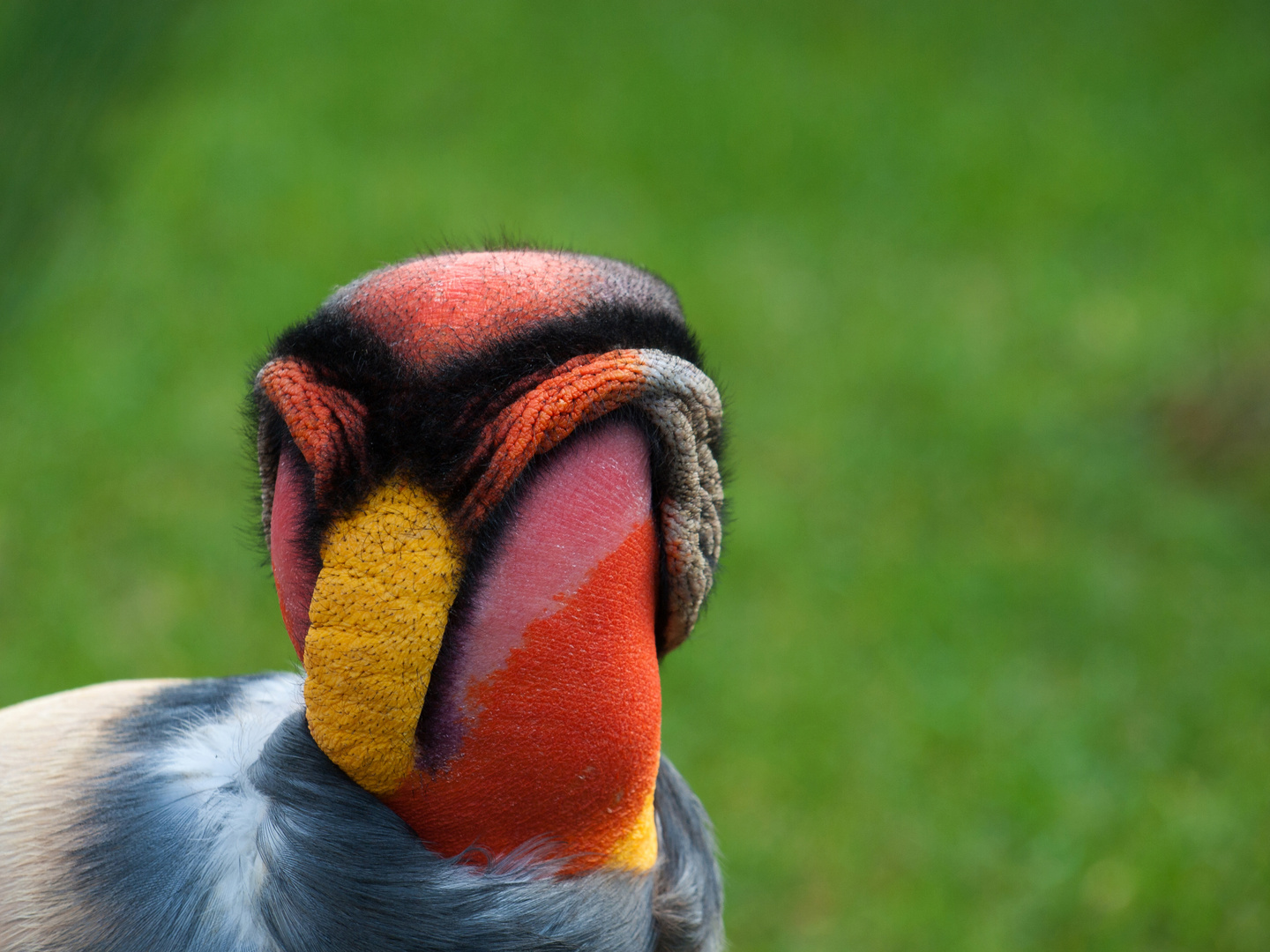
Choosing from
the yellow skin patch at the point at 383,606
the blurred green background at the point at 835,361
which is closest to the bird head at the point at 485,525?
the yellow skin patch at the point at 383,606

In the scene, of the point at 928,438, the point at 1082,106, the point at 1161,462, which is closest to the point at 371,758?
the point at 928,438

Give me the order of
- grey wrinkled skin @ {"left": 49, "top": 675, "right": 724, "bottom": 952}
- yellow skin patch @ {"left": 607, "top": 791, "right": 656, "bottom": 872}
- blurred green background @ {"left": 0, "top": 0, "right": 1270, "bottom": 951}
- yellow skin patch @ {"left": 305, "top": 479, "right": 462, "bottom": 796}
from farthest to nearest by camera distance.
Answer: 1. blurred green background @ {"left": 0, "top": 0, "right": 1270, "bottom": 951}
2. yellow skin patch @ {"left": 607, "top": 791, "right": 656, "bottom": 872}
3. grey wrinkled skin @ {"left": 49, "top": 675, "right": 724, "bottom": 952}
4. yellow skin patch @ {"left": 305, "top": 479, "right": 462, "bottom": 796}

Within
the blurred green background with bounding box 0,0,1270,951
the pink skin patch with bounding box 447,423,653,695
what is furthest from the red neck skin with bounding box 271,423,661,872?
the blurred green background with bounding box 0,0,1270,951

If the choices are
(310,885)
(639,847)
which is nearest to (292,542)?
(310,885)

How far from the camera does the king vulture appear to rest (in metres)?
1.31

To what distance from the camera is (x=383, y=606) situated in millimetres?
1277

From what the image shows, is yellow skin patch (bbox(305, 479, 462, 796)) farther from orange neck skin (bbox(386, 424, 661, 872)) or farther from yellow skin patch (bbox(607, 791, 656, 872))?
yellow skin patch (bbox(607, 791, 656, 872))

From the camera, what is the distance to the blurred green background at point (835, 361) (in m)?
3.54

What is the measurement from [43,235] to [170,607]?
3561 mm

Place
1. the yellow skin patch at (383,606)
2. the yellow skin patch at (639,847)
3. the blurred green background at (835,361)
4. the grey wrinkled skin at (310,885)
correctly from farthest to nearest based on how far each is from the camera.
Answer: the blurred green background at (835,361) < the yellow skin patch at (639,847) < the grey wrinkled skin at (310,885) < the yellow skin patch at (383,606)

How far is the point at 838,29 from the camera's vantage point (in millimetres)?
8875

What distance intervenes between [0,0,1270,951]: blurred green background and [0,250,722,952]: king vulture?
317 millimetres

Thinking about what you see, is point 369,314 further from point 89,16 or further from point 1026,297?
point 1026,297

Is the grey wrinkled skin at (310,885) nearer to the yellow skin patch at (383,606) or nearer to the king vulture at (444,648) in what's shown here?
the king vulture at (444,648)
